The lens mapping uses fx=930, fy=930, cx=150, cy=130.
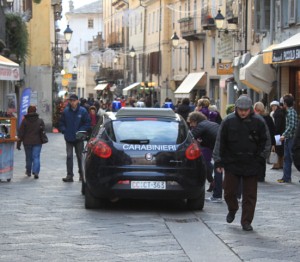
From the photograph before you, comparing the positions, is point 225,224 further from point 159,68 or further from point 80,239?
point 159,68

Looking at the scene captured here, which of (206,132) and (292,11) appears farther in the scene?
(292,11)

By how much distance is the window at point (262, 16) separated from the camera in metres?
35.7

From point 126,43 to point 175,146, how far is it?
68.9m

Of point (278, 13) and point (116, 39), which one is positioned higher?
point (278, 13)

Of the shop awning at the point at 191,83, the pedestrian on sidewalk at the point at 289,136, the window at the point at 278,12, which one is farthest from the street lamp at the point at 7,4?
the pedestrian on sidewalk at the point at 289,136

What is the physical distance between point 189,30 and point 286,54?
101ft

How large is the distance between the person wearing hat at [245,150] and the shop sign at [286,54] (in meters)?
12.7

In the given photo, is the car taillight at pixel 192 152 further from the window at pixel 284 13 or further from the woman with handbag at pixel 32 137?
the window at pixel 284 13

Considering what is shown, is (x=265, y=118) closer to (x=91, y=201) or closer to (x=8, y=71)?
(x=91, y=201)

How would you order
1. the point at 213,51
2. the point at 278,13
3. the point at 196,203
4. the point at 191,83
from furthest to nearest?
the point at 191,83
the point at 213,51
the point at 278,13
the point at 196,203

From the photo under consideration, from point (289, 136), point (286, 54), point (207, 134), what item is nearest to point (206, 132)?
point (207, 134)

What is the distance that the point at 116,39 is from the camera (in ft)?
282

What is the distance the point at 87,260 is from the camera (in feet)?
31.9

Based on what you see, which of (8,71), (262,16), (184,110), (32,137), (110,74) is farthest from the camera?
(110,74)
